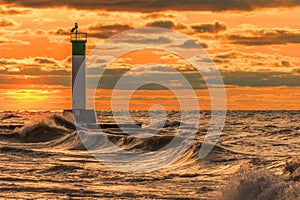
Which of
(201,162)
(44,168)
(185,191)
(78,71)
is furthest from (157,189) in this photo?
(78,71)

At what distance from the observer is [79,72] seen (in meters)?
33.2

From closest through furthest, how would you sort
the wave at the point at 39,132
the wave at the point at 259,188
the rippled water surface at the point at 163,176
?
the wave at the point at 259,188, the rippled water surface at the point at 163,176, the wave at the point at 39,132

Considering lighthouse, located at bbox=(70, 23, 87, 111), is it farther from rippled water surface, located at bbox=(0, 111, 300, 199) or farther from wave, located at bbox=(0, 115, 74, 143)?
rippled water surface, located at bbox=(0, 111, 300, 199)

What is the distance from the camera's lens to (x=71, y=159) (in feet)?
64.9

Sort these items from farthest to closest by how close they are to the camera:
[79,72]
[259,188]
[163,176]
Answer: [79,72]
[163,176]
[259,188]

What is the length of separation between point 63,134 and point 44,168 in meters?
16.9

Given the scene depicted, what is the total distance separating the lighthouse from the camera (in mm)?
33094

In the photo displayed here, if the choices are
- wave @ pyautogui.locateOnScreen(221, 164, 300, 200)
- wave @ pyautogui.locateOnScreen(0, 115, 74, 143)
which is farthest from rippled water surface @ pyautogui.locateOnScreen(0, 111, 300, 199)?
wave @ pyautogui.locateOnScreen(0, 115, 74, 143)

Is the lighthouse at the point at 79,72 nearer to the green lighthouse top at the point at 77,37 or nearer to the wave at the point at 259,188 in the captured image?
the green lighthouse top at the point at 77,37

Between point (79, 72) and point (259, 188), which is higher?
point (79, 72)

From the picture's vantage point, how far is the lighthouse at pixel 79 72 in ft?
109

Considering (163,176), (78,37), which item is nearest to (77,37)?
(78,37)

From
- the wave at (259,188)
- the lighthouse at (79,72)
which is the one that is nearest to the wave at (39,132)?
the lighthouse at (79,72)

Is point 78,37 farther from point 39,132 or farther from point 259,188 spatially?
point 259,188
